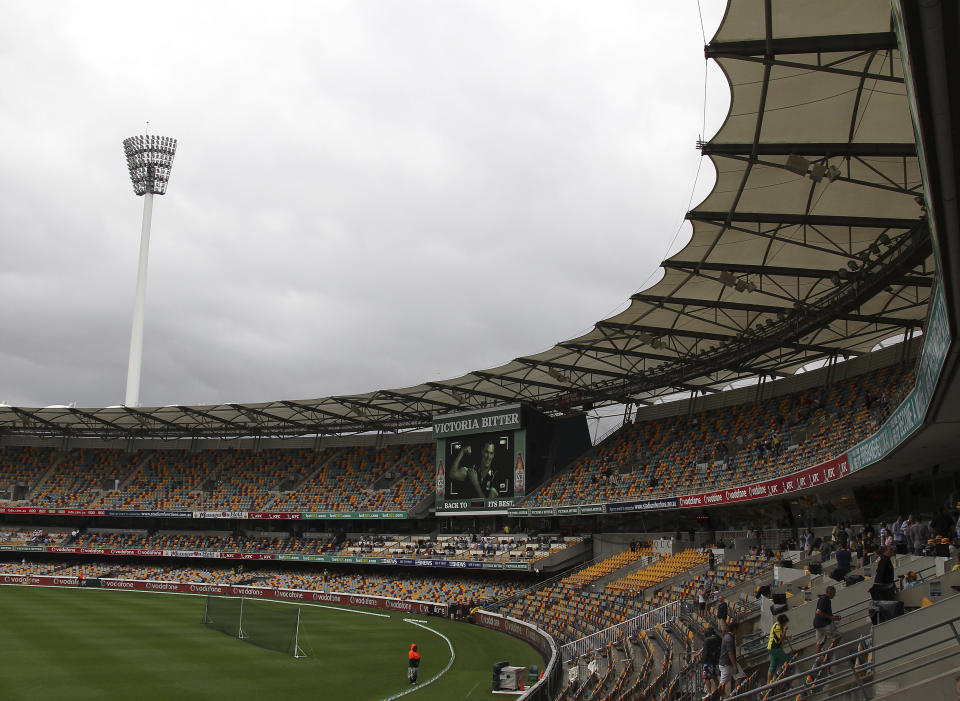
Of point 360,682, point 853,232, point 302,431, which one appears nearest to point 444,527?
point 302,431

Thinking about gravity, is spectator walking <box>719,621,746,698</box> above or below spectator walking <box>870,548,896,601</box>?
below

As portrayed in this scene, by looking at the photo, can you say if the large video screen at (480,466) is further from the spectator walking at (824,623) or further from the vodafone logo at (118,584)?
the spectator walking at (824,623)

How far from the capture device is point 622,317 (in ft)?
112

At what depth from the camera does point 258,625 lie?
32656 mm

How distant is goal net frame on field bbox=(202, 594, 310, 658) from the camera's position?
29.9 m

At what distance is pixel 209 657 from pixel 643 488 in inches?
967

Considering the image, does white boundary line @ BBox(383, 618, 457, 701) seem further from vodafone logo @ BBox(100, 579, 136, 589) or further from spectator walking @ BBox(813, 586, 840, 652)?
vodafone logo @ BBox(100, 579, 136, 589)

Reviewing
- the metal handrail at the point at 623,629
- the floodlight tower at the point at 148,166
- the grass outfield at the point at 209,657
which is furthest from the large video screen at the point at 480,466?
the floodlight tower at the point at 148,166

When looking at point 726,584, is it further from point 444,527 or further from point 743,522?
point 444,527

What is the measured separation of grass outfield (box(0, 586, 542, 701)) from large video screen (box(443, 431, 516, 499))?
35.8 feet

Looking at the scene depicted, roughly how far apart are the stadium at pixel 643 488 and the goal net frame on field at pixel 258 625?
25 cm

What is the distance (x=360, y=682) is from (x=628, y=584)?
1505cm

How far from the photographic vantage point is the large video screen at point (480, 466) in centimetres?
4981

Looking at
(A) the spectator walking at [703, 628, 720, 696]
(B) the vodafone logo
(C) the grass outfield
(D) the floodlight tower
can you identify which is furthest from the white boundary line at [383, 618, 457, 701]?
(D) the floodlight tower
